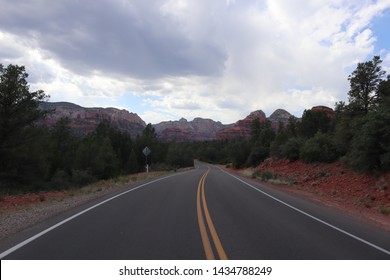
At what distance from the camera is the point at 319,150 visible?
34.7 metres

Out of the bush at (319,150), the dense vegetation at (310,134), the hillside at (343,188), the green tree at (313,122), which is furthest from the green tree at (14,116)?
the green tree at (313,122)

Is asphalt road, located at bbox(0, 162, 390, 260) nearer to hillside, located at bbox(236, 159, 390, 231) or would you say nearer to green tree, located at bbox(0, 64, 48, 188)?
hillside, located at bbox(236, 159, 390, 231)

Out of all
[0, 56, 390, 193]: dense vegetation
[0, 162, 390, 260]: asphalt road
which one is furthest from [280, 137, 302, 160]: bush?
[0, 162, 390, 260]: asphalt road

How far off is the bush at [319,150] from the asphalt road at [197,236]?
2154 cm

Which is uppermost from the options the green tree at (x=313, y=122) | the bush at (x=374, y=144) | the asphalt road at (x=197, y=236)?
the green tree at (x=313, y=122)

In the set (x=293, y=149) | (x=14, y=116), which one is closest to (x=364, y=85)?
(x=293, y=149)

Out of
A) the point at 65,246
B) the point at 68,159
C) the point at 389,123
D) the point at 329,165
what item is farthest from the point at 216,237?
the point at 68,159

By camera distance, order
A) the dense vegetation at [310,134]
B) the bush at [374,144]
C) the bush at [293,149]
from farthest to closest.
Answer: the bush at [293,149]
the dense vegetation at [310,134]
the bush at [374,144]

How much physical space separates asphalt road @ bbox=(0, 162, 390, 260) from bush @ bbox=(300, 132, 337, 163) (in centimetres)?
2154

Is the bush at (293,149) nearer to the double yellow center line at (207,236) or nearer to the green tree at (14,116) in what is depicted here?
the green tree at (14,116)

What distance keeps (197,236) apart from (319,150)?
93.2 feet

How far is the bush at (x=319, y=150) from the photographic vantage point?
3369 cm

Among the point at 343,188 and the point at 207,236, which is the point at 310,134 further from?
the point at 207,236

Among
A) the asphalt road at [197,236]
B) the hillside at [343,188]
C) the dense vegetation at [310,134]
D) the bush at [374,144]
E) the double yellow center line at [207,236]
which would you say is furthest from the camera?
the dense vegetation at [310,134]
